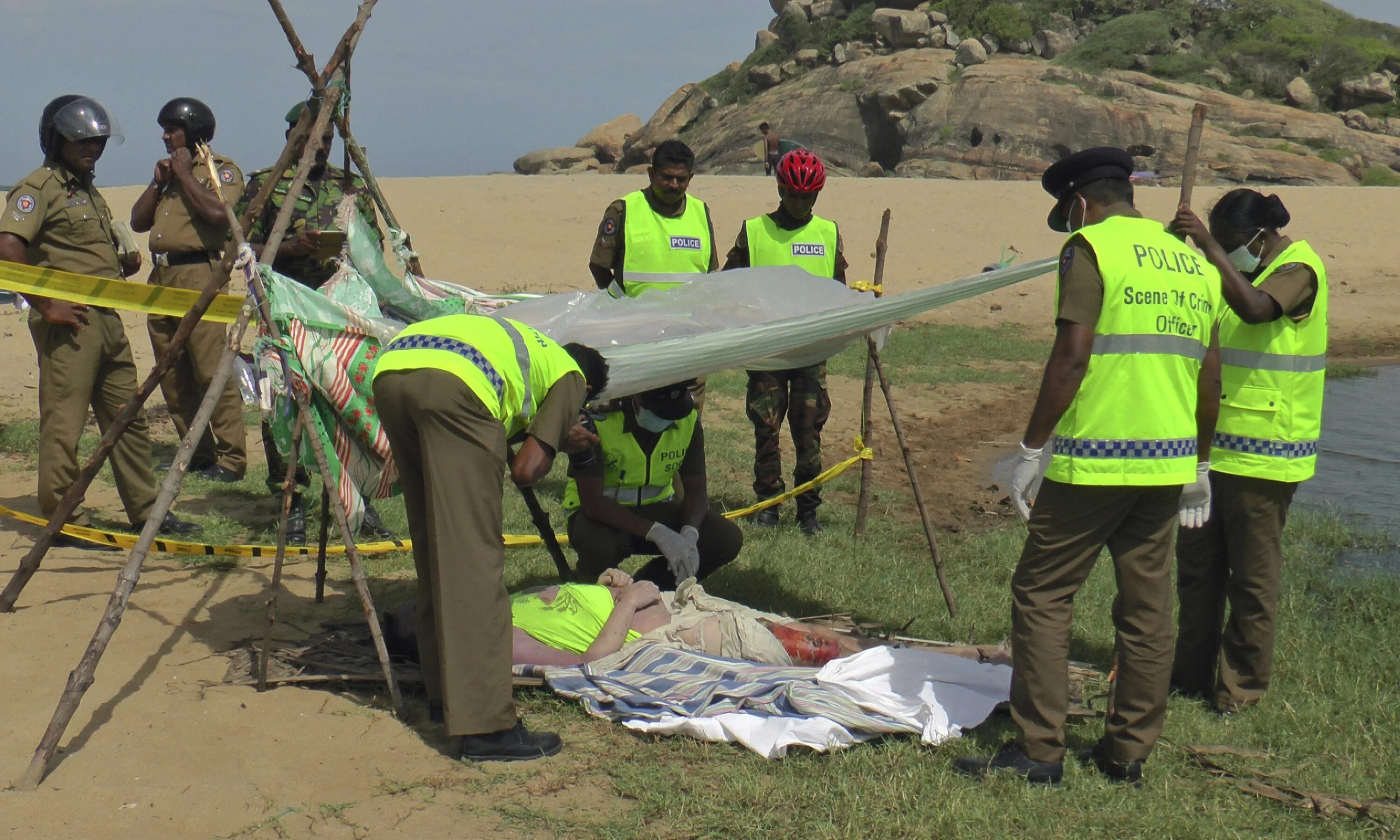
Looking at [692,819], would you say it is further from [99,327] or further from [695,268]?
[99,327]

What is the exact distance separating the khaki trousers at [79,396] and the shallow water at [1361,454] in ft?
25.1

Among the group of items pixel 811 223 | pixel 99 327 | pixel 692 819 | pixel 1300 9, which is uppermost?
pixel 1300 9

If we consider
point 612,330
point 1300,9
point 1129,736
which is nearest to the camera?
point 1129,736

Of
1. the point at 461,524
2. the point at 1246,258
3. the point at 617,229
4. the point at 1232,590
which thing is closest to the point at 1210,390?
the point at 1246,258

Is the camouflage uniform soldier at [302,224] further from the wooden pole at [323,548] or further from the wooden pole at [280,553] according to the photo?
the wooden pole at [280,553]

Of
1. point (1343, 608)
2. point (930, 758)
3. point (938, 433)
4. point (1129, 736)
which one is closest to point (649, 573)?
point (930, 758)

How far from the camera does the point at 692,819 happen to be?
3.62 meters

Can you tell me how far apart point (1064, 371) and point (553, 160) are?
147 ft

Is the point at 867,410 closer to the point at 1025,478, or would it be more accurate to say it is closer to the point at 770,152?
the point at 1025,478

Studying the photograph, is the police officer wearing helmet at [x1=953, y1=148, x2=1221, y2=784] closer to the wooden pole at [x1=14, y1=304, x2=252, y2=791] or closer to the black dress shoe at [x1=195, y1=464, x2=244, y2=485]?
the wooden pole at [x1=14, y1=304, x2=252, y2=791]

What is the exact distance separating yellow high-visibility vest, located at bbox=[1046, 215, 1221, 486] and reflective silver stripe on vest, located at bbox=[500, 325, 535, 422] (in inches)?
68.6

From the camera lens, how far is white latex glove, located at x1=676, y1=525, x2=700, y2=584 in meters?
5.18

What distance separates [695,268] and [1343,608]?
383 cm

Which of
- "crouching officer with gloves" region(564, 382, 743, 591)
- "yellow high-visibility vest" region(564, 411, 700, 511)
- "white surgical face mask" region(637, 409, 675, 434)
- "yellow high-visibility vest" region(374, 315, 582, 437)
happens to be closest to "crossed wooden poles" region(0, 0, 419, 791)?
"yellow high-visibility vest" region(374, 315, 582, 437)
